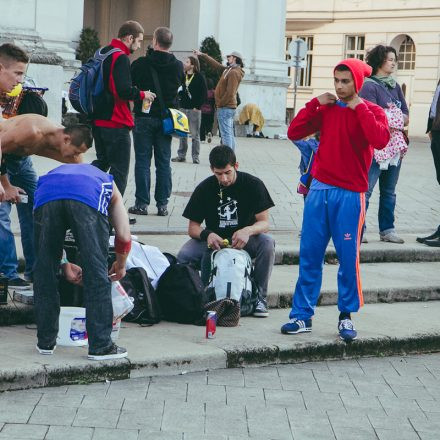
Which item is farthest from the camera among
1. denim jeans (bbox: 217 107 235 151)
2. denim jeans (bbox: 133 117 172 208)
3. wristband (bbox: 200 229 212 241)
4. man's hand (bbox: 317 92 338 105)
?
denim jeans (bbox: 217 107 235 151)

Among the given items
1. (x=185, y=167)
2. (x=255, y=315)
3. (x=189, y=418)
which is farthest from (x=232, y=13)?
(x=189, y=418)

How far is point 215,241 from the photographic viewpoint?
7.52 meters

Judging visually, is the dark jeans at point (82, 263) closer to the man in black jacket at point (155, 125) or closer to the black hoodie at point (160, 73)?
the man in black jacket at point (155, 125)

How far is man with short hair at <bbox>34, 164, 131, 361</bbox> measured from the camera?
5.99 m

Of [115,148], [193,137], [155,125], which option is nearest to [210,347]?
[115,148]

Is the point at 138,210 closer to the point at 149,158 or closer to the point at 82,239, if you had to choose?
the point at 149,158

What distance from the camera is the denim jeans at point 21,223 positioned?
23.8ft

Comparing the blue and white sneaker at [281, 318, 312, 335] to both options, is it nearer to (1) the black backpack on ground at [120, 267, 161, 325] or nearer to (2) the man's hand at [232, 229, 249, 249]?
(2) the man's hand at [232, 229, 249, 249]

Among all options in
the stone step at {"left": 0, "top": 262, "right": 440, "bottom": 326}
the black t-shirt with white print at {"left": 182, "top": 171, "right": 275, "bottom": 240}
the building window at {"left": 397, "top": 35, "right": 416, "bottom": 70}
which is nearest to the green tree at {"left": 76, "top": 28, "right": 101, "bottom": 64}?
the stone step at {"left": 0, "top": 262, "right": 440, "bottom": 326}

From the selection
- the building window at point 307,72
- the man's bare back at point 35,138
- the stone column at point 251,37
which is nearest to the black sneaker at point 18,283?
the man's bare back at point 35,138

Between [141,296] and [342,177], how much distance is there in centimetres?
157

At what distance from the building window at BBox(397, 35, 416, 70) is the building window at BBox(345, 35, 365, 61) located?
1604 mm

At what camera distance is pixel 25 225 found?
7.40 m

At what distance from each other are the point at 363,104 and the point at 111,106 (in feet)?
11.3
